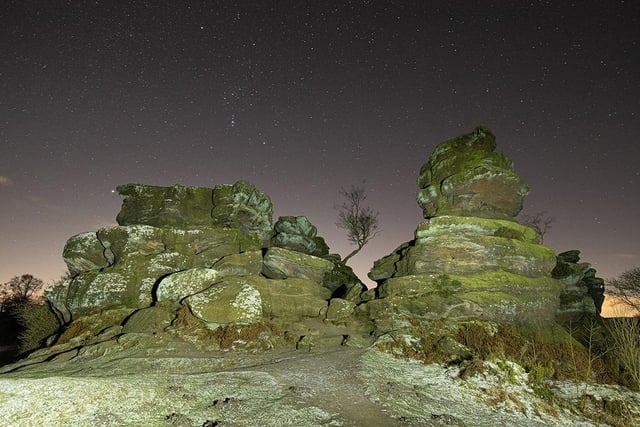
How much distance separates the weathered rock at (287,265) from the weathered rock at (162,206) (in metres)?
6.01

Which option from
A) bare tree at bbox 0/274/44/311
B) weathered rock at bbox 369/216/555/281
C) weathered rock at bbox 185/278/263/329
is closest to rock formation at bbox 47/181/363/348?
weathered rock at bbox 185/278/263/329

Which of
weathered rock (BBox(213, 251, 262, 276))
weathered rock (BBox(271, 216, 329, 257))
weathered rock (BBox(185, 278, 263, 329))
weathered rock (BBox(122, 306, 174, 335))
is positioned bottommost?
weathered rock (BBox(122, 306, 174, 335))

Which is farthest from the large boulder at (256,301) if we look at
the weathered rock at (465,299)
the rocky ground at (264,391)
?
the weathered rock at (465,299)

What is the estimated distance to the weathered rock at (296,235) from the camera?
32.2 m

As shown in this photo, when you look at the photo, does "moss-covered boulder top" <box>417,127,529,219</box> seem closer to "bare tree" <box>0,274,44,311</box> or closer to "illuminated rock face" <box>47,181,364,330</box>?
"illuminated rock face" <box>47,181,364,330</box>

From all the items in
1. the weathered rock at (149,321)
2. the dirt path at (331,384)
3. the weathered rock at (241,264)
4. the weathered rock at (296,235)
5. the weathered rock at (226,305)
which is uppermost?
the weathered rock at (296,235)

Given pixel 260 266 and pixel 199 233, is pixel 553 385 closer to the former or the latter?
pixel 260 266

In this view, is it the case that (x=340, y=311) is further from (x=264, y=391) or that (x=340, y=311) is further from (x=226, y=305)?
(x=264, y=391)

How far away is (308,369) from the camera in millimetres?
11977

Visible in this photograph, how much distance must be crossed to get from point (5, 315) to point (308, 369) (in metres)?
69.6

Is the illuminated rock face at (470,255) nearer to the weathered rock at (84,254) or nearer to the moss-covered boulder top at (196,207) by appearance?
the moss-covered boulder top at (196,207)

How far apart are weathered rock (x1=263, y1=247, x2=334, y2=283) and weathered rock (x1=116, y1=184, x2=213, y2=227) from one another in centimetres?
601

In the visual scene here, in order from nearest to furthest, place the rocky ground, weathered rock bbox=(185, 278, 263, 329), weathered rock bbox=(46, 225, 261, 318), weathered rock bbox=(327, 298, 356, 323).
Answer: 1. the rocky ground
2. weathered rock bbox=(185, 278, 263, 329)
3. weathered rock bbox=(327, 298, 356, 323)
4. weathered rock bbox=(46, 225, 261, 318)

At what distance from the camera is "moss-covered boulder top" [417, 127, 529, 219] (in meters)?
23.1
